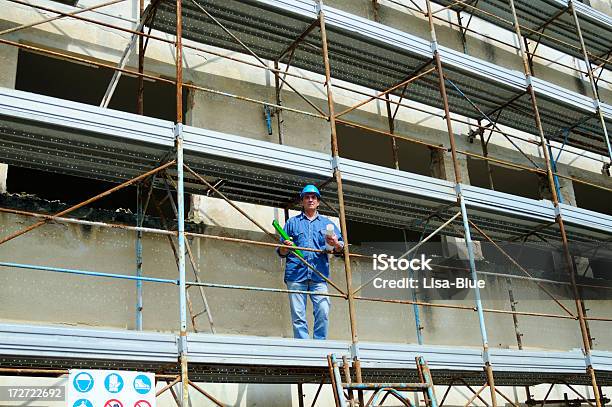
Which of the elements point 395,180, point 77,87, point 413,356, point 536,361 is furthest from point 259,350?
point 77,87

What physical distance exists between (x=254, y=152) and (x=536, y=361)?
4.37 metres

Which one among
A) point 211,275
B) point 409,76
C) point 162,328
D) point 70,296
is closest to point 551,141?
point 409,76

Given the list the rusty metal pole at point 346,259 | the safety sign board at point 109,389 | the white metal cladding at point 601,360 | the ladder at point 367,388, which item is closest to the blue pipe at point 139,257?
the safety sign board at point 109,389

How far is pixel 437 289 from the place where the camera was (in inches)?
434

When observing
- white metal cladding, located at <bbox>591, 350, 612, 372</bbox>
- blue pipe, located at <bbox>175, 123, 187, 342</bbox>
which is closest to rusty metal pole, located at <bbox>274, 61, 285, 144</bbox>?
blue pipe, located at <bbox>175, 123, 187, 342</bbox>

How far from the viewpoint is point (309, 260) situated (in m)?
8.36

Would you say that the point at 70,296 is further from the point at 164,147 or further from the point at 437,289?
the point at 437,289

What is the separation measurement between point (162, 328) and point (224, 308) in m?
0.85

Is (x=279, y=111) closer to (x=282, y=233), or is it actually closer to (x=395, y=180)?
(x=395, y=180)

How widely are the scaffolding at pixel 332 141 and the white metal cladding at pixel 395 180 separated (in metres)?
0.02

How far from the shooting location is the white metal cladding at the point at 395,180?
8719 mm

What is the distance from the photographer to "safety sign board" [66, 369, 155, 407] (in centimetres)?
608

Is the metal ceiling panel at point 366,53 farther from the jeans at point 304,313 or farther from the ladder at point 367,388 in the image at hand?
the ladder at point 367,388

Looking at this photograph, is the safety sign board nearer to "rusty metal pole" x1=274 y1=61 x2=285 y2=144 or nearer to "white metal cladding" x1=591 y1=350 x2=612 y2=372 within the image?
"rusty metal pole" x1=274 y1=61 x2=285 y2=144
